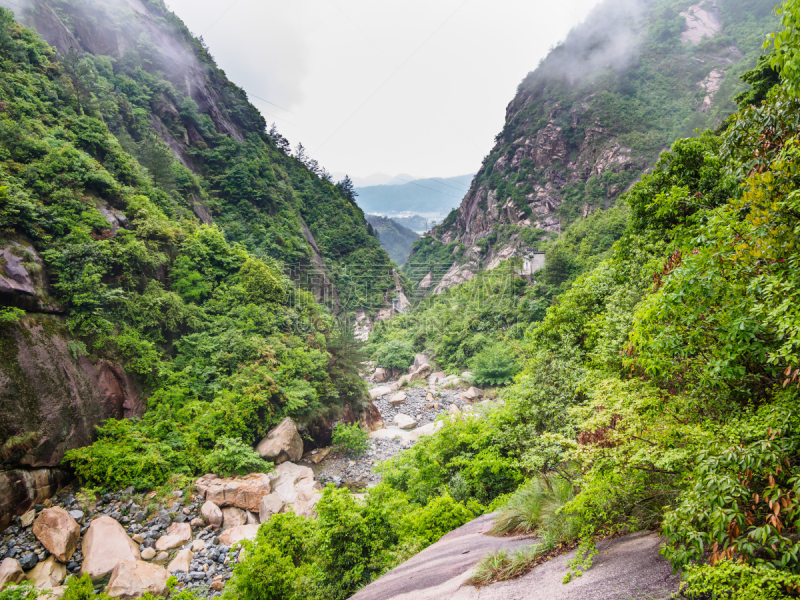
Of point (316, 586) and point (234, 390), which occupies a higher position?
point (234, 390)

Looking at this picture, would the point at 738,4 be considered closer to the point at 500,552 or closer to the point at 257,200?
the point at 257,200

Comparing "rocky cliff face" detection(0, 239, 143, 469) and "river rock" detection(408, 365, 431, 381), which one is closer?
"rocky cliff face" detection(0, 239, 143, 469)

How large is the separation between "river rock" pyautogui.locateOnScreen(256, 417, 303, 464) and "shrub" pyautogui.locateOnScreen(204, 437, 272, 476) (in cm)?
81

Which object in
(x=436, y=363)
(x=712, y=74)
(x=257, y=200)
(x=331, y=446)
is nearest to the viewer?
(x=331, y=446)

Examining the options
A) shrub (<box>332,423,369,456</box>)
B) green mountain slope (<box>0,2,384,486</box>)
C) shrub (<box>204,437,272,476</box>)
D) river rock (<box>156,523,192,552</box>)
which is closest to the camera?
river rock (<box>156,523,192,552</box>)

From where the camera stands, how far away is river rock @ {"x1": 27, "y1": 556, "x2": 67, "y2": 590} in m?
6.77

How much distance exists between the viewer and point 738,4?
58.1m

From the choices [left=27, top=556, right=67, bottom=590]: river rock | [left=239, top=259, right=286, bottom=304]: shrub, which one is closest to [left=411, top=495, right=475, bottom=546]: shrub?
[left=27, top=556, right=67, bottom=590]: river rock

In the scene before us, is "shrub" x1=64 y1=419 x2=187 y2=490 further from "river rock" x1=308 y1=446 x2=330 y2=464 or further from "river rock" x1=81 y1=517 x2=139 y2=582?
"river rock" x1=308 y1=446 x2=330 y2=464

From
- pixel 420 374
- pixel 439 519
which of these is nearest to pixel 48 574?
pixel 439 519

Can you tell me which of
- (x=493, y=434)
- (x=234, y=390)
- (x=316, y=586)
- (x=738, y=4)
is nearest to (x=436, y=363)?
(x=234, y=390)

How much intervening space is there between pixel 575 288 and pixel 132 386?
13775 mm

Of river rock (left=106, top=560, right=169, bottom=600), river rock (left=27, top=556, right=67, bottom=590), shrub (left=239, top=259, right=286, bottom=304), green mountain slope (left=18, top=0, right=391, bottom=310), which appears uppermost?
green mountain slope (left=18, top=0, right=391, bottom=310)

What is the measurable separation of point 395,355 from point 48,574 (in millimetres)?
24158
